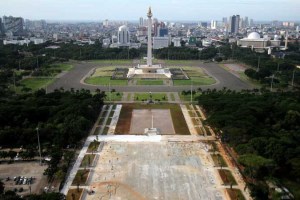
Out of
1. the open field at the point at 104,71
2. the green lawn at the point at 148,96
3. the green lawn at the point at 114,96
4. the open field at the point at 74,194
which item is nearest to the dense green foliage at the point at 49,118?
the green lawn at the point at 114,96

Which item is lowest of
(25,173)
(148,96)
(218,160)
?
(25,173)

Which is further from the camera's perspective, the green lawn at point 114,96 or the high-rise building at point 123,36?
the high-rise building at point 123,36

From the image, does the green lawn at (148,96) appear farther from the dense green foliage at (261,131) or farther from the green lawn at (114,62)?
the green lawn at (114,62)

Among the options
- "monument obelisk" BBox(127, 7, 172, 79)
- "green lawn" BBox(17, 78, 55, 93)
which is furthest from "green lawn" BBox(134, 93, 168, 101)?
"green lawn" BBox(17, 78, 55, 93)

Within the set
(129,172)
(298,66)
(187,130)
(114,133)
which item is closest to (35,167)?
(129,172)

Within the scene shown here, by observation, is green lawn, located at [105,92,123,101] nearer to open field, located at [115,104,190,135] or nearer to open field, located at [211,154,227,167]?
open field, located at [115,104,190,135]

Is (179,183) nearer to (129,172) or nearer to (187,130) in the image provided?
(129,172)

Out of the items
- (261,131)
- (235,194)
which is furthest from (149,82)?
(235,194)

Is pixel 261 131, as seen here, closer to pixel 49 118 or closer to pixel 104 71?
pixel 49 118
